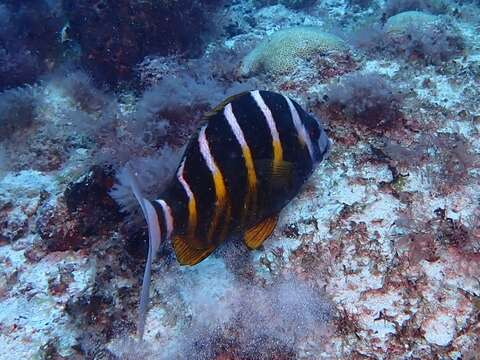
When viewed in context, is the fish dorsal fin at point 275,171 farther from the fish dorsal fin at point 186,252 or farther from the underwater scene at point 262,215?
the fish dorsal fin at point 186,252

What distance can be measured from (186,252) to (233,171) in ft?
1.85

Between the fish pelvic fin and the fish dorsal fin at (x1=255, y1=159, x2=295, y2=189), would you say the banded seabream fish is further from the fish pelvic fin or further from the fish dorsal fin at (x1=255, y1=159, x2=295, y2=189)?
the fish pelvic fin

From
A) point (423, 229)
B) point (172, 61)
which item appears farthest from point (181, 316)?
point (172, 61)

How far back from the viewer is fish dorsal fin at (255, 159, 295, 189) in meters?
2.21

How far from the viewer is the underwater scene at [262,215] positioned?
224cm

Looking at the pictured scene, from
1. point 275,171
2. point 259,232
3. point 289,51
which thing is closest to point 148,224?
point 275,171

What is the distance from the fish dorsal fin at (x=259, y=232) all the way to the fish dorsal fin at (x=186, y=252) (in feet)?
1.11

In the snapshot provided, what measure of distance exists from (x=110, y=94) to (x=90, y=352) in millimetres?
3898

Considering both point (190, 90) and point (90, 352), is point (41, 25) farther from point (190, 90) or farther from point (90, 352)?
point (90, 352)

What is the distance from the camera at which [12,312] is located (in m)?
2.67

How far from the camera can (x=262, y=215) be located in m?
2.41

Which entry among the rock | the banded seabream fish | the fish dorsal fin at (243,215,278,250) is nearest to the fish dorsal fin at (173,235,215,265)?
the banded seabream fish

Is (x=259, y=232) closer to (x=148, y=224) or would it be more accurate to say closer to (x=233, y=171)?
(x=233, y=171)

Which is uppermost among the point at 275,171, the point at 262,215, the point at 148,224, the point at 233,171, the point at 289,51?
the point at 148,224
